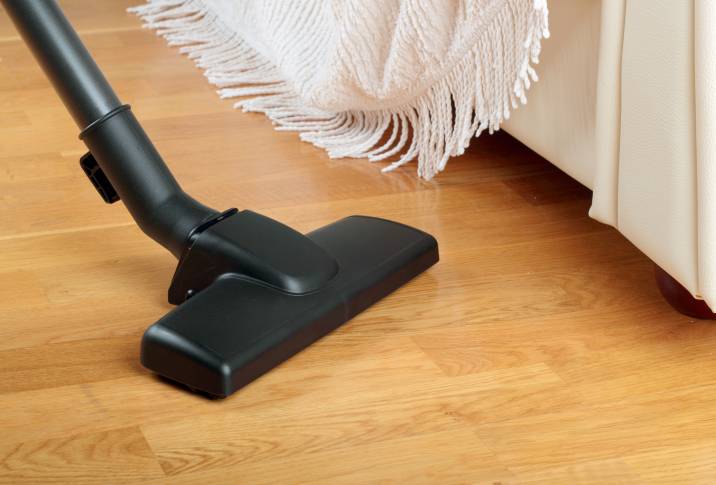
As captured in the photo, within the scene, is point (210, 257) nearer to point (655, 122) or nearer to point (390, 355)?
point (390, 355)

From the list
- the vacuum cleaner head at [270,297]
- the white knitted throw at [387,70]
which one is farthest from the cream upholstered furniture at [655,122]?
the vacuum cleaner head at [270,297]

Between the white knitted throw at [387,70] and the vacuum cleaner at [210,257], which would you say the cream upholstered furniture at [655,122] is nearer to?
the white knitted throw at [387,70]

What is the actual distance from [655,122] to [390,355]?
0.29 m

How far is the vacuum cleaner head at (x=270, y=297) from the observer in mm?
810

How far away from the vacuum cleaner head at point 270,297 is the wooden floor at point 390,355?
1.0 inches

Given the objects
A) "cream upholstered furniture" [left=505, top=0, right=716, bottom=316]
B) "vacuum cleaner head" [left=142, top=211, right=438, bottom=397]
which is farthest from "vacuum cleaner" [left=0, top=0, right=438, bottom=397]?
"cream upholstered furniture" [left=505, top=0, right=716, bottom=316]

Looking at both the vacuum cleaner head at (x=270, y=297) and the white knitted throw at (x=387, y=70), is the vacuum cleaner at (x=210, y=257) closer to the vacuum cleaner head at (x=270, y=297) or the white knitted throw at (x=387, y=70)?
the vacuum cleaner head at (x=270, y=297)

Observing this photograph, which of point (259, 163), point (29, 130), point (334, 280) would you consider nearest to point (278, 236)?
point (334, 280)

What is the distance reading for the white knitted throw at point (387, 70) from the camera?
3.53 ft

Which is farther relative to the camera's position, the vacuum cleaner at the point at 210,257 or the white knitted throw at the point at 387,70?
the white knitted throw at the point at 387,70

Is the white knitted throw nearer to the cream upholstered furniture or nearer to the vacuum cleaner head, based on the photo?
the cream upholstered furniture

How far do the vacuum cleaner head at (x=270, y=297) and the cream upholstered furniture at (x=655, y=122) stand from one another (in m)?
0.20

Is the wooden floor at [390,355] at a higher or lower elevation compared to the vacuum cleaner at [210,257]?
lower

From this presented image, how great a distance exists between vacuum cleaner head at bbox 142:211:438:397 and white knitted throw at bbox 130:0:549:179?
21 cm
